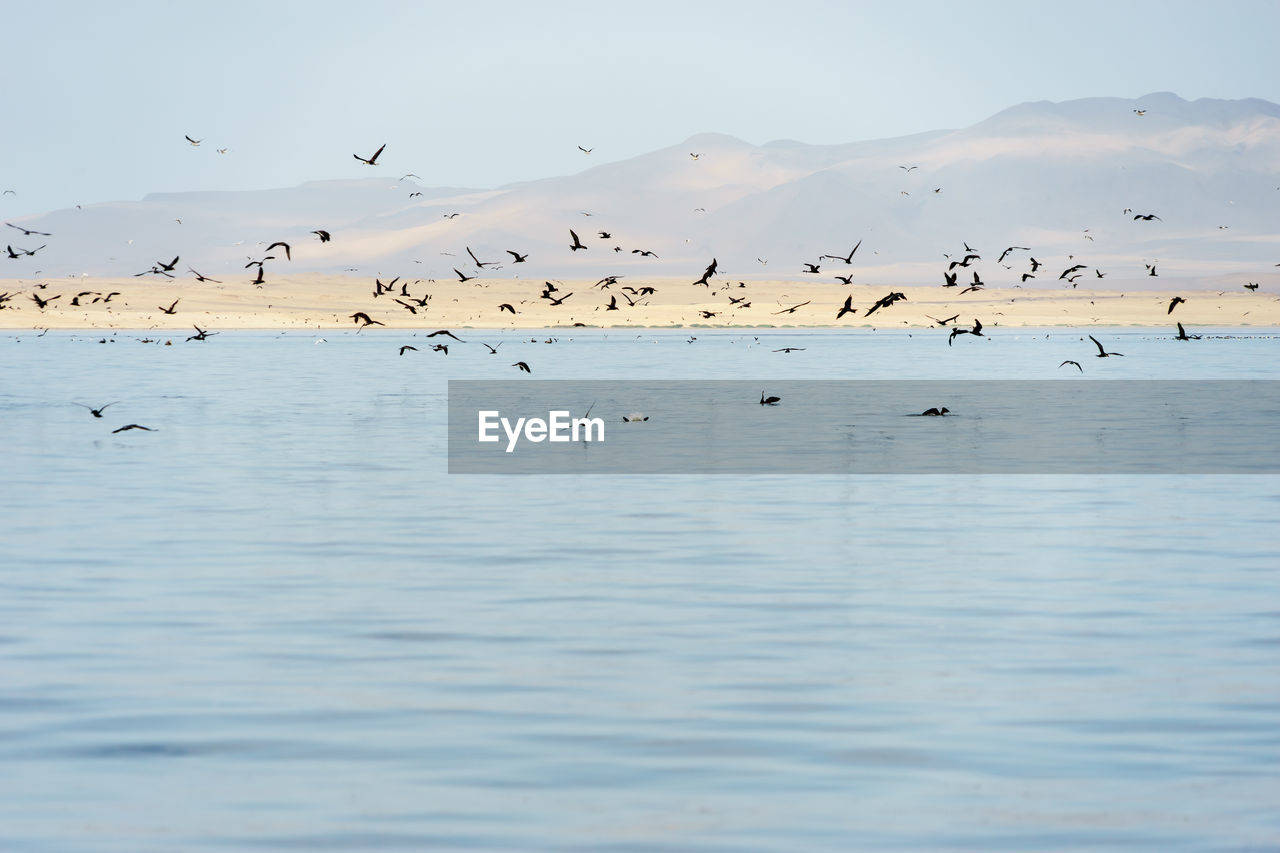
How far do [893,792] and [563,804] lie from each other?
1.72 meters

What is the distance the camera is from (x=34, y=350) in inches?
3595

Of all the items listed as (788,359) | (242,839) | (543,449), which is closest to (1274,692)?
(242,839)

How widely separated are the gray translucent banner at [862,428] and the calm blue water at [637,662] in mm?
2806

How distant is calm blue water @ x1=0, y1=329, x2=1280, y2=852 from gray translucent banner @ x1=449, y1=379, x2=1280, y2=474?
9.20 ft

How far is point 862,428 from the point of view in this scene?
125 feet

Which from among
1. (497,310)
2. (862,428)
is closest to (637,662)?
(862,428)

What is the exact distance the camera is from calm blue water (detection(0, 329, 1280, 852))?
355 inches

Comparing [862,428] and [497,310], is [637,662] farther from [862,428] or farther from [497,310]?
[497,310]

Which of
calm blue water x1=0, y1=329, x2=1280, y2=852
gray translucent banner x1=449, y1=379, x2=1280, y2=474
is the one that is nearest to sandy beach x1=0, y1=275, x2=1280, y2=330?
gray translucent banner x1=449, y1=379, x2=1280, y2=474

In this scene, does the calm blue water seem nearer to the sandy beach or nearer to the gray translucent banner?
the gray translucent banner

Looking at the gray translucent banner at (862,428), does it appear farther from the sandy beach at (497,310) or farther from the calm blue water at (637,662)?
the sandy beach at (497,310)

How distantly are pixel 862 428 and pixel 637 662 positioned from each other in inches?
1025

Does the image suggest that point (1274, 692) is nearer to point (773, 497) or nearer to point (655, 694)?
point (655, 694)

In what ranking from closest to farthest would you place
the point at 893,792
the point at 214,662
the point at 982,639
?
the point at 893,792
the point at 214,662
the point at 982,639
